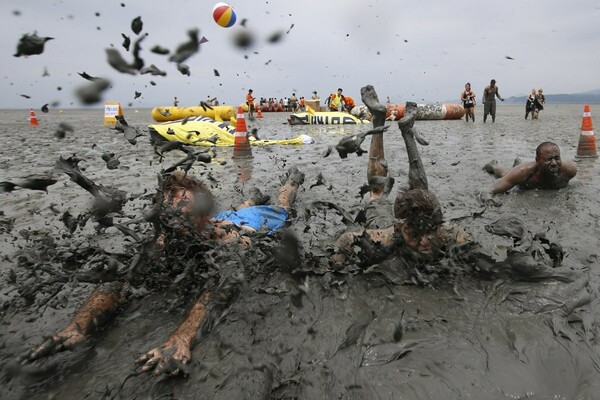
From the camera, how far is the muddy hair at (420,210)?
3207mm

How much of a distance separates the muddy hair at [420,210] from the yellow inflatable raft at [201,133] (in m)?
7.93

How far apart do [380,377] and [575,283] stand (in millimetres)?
1733

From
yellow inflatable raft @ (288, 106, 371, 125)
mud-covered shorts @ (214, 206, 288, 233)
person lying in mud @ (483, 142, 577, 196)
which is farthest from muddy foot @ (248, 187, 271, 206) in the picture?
yellow inflatable raft @ (288, 106, 371, 125)

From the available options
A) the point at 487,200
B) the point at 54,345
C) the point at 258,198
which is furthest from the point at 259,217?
the point at 487,200

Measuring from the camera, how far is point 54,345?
231 centimetres

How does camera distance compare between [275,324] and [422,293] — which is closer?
[275,324]

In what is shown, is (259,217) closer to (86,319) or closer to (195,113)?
(86,319)

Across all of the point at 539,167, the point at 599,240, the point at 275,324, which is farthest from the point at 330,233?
the point at 539,167

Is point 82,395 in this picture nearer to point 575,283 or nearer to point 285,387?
point 285,387

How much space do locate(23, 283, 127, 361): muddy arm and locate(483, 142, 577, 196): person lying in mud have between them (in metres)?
4.76

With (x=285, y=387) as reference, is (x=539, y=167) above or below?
above

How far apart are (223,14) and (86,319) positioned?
511 centimetres

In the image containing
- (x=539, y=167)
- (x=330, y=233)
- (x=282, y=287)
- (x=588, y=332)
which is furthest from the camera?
(x=539, y=167)

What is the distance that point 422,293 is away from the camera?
3.07 meters
